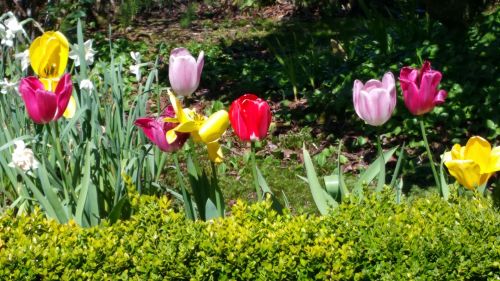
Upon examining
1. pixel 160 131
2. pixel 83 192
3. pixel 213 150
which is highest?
pixel 160 131

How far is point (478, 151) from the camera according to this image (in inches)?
127

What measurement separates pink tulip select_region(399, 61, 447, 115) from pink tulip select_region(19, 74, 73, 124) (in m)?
1.28

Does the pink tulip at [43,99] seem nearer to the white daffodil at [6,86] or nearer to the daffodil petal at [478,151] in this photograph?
the white daffodil at [6,86]

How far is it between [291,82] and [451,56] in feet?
4.19

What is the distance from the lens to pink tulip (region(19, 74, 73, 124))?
10.3 feet

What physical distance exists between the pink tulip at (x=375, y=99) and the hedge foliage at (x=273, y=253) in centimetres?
38

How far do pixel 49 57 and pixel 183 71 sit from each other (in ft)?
2.47

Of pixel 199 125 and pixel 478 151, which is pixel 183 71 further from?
pixel 478 151

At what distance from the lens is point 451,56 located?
263 inches

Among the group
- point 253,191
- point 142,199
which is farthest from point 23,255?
point 253,191

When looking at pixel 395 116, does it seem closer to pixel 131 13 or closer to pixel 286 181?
pixel 286 181

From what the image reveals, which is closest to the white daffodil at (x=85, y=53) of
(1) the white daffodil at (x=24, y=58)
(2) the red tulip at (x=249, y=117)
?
(1) the white daffodil at (x=24, y=58)

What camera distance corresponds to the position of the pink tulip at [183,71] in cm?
322

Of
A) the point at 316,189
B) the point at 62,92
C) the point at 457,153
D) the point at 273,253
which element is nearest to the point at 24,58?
the point at 62,92
